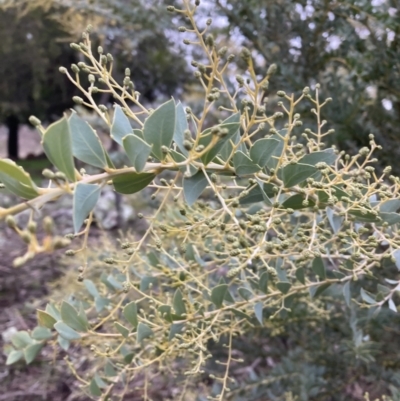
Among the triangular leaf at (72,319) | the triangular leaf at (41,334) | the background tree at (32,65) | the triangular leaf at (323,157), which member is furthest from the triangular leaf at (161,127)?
the background tree at (32,65)

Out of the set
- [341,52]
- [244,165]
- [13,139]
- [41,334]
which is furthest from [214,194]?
[13,139]

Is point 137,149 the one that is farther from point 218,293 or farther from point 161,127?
point 218,293

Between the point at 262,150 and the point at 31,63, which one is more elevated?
the point at 262,150

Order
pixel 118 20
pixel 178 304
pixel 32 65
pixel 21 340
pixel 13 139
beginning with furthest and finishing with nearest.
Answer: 1. pixel 13 139
2. pixel 32 65
3. pixel 118 20
4. pixel 21 340
5. pixel 178 304

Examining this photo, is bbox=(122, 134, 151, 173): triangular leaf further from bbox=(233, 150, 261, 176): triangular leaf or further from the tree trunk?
the tree trunk

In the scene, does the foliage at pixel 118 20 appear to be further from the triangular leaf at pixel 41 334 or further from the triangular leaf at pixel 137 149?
the triangular leaf at pixel 137 149

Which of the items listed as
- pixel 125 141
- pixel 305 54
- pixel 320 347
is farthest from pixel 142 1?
pixel 125 141

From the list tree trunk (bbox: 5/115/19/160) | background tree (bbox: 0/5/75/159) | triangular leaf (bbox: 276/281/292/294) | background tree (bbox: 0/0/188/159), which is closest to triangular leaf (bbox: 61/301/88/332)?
triangular leaf (bbox: 276/281/292/294)

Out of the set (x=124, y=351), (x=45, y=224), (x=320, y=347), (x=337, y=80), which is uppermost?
(x=45, y=224)

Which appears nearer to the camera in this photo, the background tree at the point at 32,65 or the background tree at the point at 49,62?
the background tree at the point at 49,62

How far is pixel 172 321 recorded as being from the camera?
44 centimetres

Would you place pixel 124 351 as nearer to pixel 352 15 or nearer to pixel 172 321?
pixel 172 321

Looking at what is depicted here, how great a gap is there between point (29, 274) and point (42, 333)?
63.1 inches

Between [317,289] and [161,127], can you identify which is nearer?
[161,127]
